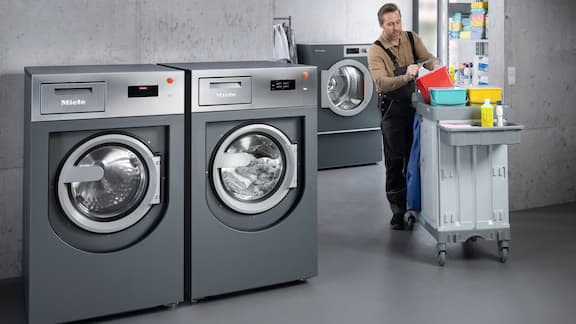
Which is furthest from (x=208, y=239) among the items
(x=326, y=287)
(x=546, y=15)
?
(x=546, y=15)

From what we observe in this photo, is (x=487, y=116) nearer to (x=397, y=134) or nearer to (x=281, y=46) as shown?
(x=397, y=134)

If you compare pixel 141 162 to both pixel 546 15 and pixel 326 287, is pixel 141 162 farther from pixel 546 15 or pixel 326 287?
pixel 546 15

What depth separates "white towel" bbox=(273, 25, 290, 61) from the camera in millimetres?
7500

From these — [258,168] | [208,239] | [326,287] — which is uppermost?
[258,168]

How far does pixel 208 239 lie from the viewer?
12.4ft

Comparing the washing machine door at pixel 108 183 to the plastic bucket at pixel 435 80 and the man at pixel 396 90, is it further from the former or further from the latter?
the man at pixel 396 90

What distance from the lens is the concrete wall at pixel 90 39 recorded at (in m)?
3.99

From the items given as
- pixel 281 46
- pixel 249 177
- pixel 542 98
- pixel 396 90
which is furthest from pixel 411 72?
pixel 281 46

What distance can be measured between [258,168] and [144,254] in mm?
803

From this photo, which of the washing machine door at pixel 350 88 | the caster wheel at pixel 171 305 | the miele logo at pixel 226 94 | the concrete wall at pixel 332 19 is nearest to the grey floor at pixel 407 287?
the caster wheel at pixel 171 305

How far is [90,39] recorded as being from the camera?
13.7 feet

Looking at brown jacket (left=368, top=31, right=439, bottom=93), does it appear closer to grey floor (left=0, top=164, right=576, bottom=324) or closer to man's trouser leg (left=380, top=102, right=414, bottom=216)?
man's trouser leg (left=380, top=102, right=414, bottom=216)

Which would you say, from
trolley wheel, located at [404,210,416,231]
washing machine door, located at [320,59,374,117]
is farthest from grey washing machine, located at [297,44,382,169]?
trolley wheel, located at [404,210,416,231]

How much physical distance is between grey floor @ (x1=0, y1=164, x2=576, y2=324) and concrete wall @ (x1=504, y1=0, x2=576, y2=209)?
0.57 m
